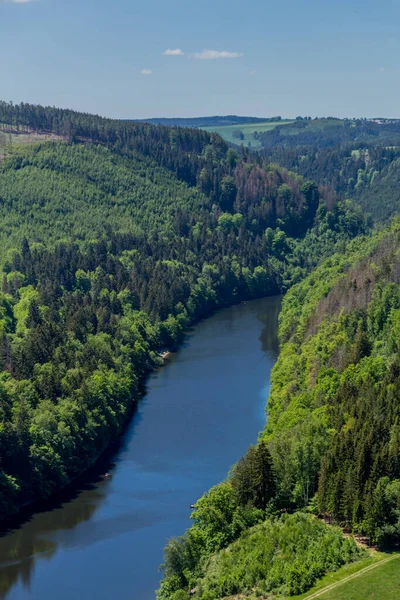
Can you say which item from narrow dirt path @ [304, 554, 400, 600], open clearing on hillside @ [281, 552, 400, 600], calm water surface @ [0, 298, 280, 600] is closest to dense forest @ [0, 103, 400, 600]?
open clearing on hillside @ [281, 552, 400, 600]

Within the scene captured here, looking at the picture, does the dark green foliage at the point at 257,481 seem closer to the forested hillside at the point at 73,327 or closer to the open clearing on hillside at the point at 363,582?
the open clearing on hillside at the point at 363,582

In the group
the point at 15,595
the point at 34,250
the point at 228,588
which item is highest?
the point at 34,250

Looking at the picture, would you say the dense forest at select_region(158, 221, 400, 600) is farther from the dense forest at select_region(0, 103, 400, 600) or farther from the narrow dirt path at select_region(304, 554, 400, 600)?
the narrow dirt path at select_region(304, 554, 400, 600)

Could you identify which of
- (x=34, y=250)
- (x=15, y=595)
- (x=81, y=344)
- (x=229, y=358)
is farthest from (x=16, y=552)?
(x=34, y=250)

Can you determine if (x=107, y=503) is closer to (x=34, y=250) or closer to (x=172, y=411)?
→ (x=172, y=411)

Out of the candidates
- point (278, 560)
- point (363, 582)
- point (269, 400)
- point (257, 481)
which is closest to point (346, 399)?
point (257, 481)

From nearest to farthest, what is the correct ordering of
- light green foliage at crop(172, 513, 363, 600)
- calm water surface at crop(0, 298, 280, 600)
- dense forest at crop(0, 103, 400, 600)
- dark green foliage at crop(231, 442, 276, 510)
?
light green foliage at crop(172, 513, 363, 600), dense forest at crop(0, 103, 400, 600), dark green foliage at crop(231, 442, 276, 510), calm water surface at crop(0, 298, 280, 600)

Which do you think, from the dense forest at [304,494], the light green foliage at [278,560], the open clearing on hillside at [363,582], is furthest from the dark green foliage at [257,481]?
the open clearing on hillside at [363,582]

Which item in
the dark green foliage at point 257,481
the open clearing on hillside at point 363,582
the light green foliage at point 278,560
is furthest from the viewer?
the dark green foliage at point 257,481
